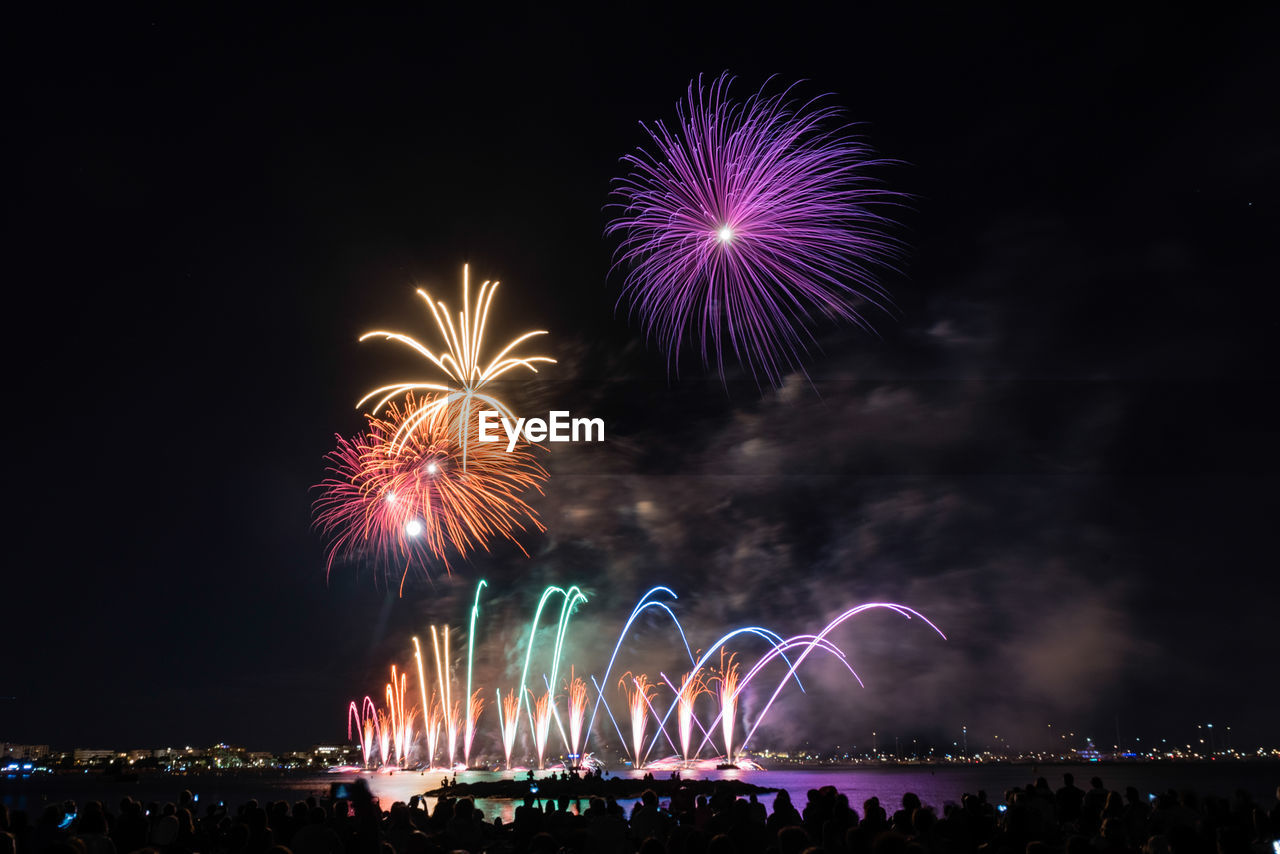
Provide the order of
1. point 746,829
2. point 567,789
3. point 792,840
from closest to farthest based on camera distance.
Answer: point 792,840 < point 746,829 < point 567,789

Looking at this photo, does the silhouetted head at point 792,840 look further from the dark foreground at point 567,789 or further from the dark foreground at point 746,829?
the dark foreground at point 567,789

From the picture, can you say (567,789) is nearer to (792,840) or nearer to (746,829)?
(746,829)

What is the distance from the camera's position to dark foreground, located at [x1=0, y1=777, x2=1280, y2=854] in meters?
8.80

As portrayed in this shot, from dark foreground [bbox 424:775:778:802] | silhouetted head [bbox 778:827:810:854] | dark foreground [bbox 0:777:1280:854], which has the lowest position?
dark foreground [bbox 424:775:778:802]

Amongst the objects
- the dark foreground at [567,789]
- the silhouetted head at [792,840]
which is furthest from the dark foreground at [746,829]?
the dark foreground at [567,789]

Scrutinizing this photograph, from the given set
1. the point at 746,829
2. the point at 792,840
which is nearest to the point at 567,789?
the point at 746,829

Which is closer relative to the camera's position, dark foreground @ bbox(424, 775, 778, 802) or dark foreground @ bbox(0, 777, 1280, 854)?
dark foreground @ bbox(0, 777, 1280, 854)

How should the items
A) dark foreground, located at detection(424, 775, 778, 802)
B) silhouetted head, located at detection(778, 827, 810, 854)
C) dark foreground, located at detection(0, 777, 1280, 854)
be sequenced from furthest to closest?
dark foreground, located at detection(424, 775, 778, 802) → silhouetted head, located at detection(778, 827, 810, 854) → dark foreground, located at detection(0, 777, 1280, 854)

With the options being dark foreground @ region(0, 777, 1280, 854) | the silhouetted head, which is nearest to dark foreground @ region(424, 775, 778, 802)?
dark foreground @ region(0, 777, 1280, 854)

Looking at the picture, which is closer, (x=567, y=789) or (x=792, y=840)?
(x=792, y=840)

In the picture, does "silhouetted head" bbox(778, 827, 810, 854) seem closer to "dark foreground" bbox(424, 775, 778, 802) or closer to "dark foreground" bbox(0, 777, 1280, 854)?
"dark foreground" bbox(0, 777, 1280, 854)

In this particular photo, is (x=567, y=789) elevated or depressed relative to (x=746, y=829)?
depressed

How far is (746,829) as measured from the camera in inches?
442

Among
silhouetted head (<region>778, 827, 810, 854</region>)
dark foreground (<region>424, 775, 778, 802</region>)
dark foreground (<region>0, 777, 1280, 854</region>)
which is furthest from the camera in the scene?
dark foreground (<region>424, 775, 778, 802</region>)
